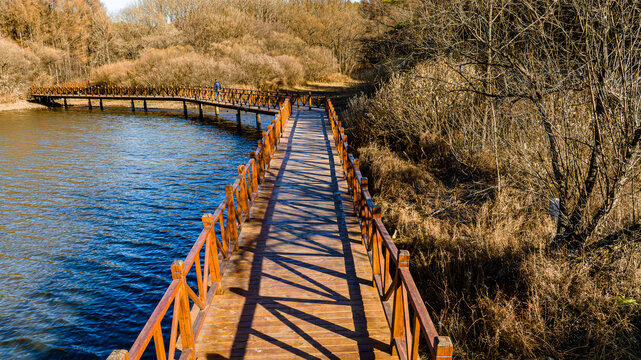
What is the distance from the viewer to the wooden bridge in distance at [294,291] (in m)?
3.87

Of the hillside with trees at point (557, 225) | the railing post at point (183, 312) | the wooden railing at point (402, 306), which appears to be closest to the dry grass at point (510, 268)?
the hillside with trees at point (557, 225)

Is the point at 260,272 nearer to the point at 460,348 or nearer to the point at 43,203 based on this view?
the point at 460,348

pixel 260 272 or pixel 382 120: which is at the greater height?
pixel 382 120

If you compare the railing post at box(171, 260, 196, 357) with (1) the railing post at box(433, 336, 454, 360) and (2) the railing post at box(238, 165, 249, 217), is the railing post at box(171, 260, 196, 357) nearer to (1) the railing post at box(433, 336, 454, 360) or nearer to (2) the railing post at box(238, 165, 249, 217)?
(1) the railing post at box(433, 336, 454, 360)

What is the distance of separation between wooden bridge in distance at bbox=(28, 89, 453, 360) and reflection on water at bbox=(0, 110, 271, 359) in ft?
5.92

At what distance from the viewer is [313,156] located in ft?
43.5

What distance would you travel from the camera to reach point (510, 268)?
6.39 meters

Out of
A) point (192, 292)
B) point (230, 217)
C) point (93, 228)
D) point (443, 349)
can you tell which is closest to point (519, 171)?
point (230, 217)

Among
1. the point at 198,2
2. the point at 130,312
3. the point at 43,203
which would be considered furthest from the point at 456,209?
the point at 198,2

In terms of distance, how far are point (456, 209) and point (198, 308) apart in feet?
20.7

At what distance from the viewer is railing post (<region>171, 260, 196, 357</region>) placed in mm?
3779

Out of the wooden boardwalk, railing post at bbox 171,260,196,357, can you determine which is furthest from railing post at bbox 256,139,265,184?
railing post at bbox 171,260,196,357

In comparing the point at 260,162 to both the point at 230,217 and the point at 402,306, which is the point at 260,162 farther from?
the point at 402,306

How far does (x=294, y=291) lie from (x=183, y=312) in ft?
5.70
